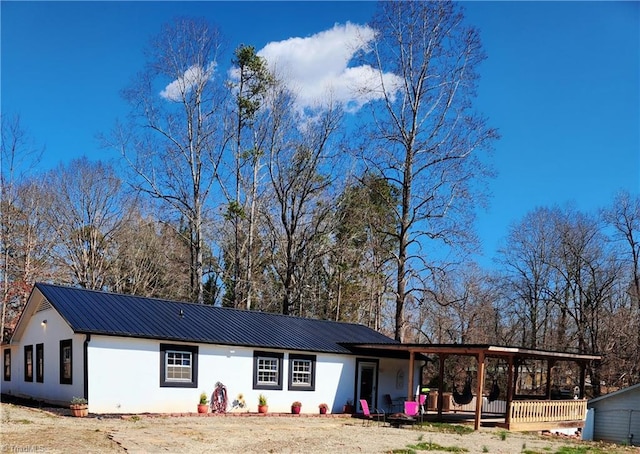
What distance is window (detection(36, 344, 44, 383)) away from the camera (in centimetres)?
1814

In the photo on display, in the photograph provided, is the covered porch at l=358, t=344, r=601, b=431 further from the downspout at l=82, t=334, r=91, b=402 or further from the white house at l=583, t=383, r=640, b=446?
the downspout at l=82, t=334, r=91, b=402

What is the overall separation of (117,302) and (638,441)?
2163 cm

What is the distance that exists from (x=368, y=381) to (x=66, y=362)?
10331 millimetres

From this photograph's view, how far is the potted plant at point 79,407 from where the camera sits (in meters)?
14.2

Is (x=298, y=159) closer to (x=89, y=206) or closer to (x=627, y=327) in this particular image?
(x=89, y=206)

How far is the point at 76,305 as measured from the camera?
16.4 metres

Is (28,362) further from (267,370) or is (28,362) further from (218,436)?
(218,436)

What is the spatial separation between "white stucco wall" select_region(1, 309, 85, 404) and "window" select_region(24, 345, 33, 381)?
0.17 meters

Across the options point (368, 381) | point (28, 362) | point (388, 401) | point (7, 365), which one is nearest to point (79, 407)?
point (28, 362)

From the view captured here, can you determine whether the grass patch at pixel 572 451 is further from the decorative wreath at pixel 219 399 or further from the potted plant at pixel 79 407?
the potted plant at pixel 79 407

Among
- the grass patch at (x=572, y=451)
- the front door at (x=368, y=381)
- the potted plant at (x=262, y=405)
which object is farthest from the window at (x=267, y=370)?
the grass patch at (x=572, y=451)

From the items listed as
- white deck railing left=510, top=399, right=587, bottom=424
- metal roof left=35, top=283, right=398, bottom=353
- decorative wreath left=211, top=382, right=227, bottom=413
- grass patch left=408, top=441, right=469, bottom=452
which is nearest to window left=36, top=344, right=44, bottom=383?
metal roof left=35, top=283, right=398, bottom=353

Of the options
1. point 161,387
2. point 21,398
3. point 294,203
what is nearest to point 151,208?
point 294,203

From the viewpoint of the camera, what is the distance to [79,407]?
46.8 ft
